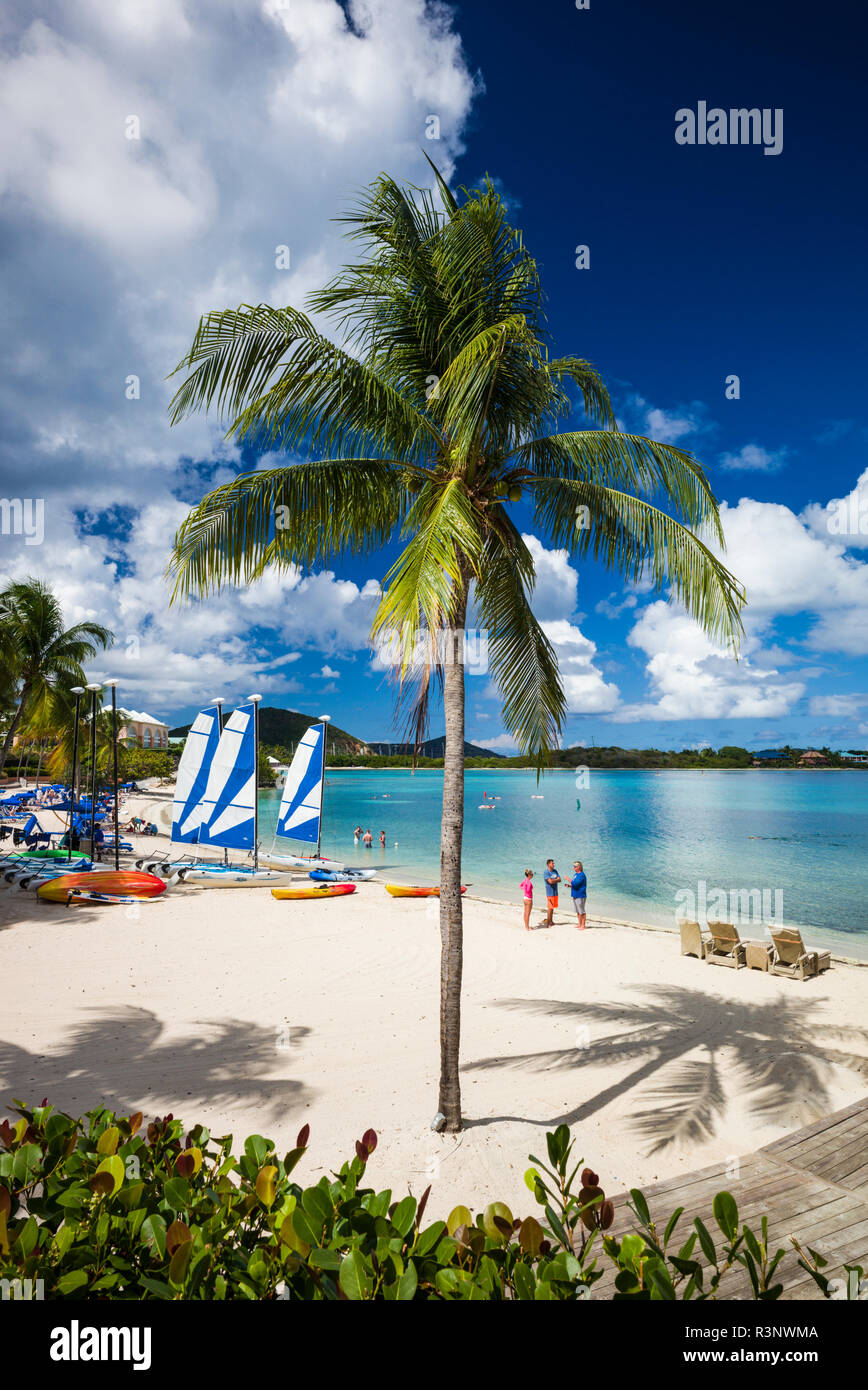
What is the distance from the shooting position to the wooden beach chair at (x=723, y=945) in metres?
12.9

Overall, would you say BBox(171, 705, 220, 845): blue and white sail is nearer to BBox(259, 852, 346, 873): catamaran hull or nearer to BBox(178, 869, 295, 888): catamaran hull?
BBox(178, 869, 295, 888): catamaran hull

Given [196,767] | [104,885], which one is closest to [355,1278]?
[104,885]

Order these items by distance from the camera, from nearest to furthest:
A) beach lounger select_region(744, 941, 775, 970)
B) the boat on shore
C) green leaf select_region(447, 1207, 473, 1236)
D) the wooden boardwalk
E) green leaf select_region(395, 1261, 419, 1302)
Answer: green leaf select_region(395, 1261, 419, 1302) → green leaf select_region(447, 1207, 473, 1236) → the wooden boardwalk → beach lounger select_region(744, 941, 775, 970) → the boat on shore

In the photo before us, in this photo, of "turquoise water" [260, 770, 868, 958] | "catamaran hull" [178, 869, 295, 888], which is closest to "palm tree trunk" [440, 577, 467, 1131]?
"catamaran hull" [178, 869, 295, 888]

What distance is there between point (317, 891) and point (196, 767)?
6.92 meters

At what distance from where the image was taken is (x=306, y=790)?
24.2 m

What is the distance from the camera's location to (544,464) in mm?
6930

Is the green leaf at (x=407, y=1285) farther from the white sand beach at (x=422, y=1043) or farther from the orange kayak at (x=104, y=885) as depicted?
the orange kayak at (x=104, y=885)

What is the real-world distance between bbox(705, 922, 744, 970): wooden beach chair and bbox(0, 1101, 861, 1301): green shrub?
40.4 feet

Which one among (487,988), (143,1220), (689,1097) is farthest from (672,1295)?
(487,988)

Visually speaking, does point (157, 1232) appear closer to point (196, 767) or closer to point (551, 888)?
point (551, 888)

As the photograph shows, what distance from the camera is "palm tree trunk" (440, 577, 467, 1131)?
6.01m

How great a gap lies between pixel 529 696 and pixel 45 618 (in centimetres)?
2148
